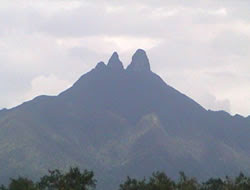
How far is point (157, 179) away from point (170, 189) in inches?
534

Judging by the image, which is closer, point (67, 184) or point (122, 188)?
point (67, 184)

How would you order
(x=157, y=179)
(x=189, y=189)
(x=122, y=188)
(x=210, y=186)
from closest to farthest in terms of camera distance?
1. (x=189, y=189)
2. (x=157, y=179)
3. (x=122, y=188)
4. (x=210, y=186)

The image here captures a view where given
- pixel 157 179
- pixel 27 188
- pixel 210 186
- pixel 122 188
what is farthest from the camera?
pixel 210 186

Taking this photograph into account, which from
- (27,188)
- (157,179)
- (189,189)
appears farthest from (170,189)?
(27,188)

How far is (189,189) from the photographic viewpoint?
385ft

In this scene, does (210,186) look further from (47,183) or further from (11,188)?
(11,188)

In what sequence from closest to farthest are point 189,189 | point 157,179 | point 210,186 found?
point 189,189 → point 157,179 → point 210,186

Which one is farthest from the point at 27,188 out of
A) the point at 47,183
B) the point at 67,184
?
the point at 47,183

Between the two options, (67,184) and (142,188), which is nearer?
(67,184)

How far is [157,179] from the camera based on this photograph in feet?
420

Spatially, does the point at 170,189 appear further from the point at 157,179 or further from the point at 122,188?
the point at 122,188

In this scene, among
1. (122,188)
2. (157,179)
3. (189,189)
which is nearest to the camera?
(189,189)

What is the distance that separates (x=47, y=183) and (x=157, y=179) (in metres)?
25.0

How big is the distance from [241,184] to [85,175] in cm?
4159
